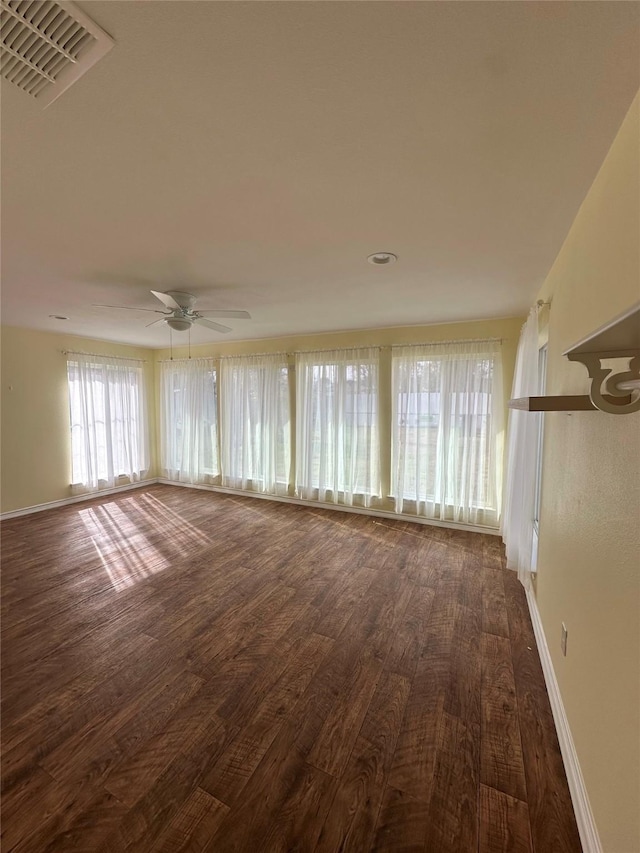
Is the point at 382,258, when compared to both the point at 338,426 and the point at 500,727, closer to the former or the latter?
the point at 500,727

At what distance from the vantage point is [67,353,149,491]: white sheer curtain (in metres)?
5.20

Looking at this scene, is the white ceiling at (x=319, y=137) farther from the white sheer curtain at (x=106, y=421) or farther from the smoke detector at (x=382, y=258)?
the white sheer curtain at (x=106, y=421)

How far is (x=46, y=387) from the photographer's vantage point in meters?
4.85

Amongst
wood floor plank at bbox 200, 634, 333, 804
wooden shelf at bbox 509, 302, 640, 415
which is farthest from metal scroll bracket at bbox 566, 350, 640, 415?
wood floor plank at bbox 200, 634, 333, 804

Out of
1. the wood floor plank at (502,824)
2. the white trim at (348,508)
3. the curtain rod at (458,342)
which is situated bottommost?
the wood floor plank at (502,824)

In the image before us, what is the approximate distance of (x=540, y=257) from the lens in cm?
220

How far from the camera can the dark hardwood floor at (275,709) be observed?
1.26 metres

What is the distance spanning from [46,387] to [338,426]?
13.6 feet

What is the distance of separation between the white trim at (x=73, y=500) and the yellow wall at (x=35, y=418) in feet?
0.18

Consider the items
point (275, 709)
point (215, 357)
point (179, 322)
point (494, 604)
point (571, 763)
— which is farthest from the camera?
point (215, 357)

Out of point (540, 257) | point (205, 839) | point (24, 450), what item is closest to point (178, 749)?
point (205, 839)

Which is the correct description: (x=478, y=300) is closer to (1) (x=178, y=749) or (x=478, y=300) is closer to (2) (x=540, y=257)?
(2) (x=540, y=257)

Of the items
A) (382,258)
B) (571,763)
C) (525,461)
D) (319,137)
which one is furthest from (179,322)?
(571,763)

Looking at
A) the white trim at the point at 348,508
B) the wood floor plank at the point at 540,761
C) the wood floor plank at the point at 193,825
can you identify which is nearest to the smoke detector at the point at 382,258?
the wood floor plank at the point at 540,761
